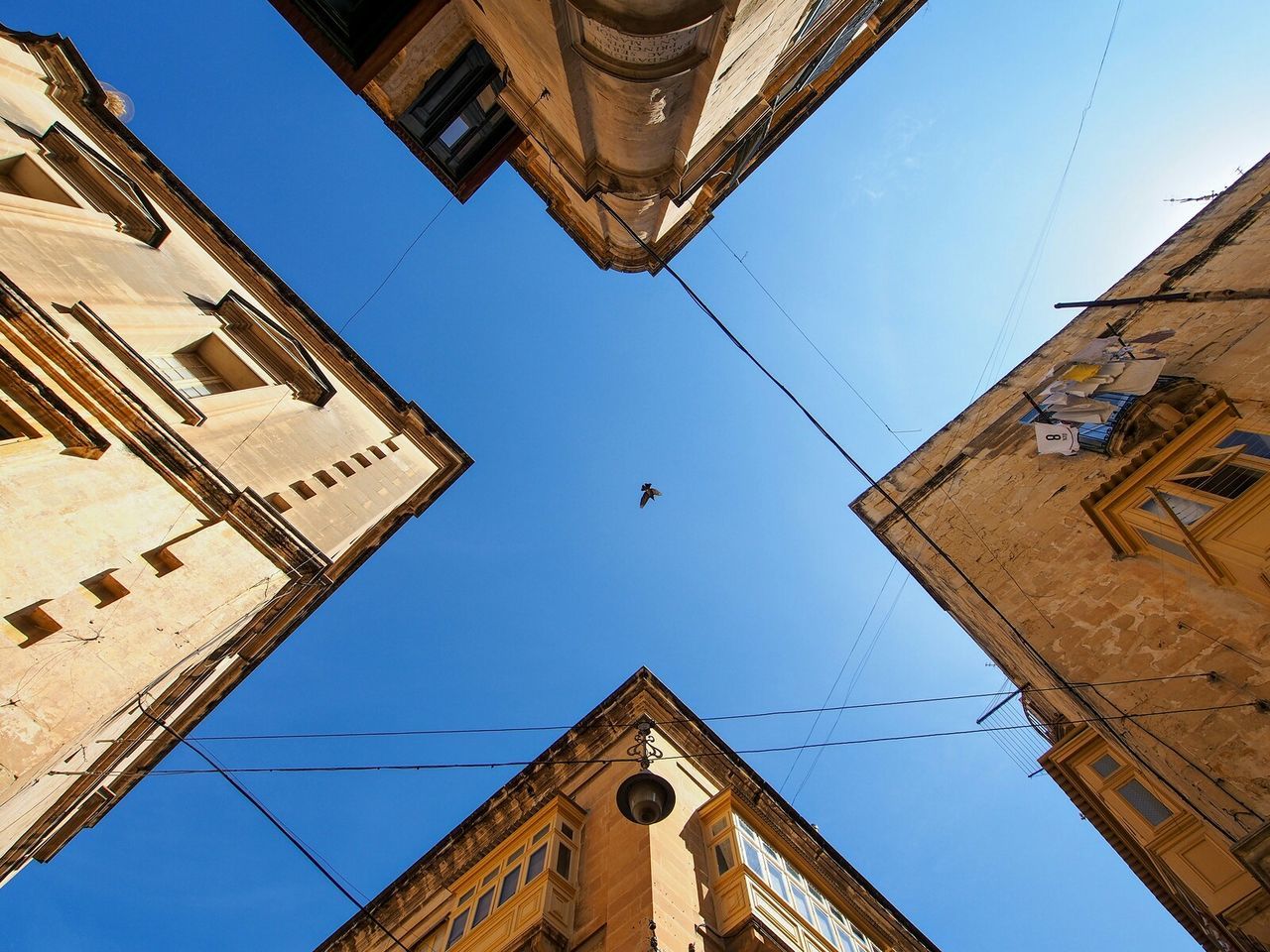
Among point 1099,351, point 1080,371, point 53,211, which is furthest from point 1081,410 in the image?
point 53,211

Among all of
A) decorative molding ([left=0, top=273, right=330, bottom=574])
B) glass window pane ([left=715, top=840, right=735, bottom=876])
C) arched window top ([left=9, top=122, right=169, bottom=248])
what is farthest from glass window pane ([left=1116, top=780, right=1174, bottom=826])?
arched window top ([left=9, top=122, right=169, bottom=248])

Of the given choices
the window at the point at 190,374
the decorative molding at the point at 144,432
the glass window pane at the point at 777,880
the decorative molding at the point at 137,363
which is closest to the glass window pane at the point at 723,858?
the glass window pane at the point at 777,880

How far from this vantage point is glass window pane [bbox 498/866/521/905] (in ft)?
41.9

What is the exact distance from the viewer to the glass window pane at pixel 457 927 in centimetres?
1295

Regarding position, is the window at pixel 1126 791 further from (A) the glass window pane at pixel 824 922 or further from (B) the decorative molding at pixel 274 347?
(B) the decorative molding at pixel 274 347

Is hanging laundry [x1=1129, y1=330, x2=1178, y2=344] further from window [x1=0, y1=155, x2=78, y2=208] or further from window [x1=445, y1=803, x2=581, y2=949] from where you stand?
window [x1=0, y1=155, x2=78, y2=208]

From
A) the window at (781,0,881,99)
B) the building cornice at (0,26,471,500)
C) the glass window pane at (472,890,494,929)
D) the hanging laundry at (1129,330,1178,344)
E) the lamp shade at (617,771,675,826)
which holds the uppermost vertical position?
the building cornice at (0,26,471,500)

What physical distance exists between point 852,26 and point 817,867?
66.1 ft

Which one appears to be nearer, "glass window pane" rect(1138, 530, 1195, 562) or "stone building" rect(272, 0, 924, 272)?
"stone building" rect(272, 0, 924, 272)

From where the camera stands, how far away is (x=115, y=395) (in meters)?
11.7

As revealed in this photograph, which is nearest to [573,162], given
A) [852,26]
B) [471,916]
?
[852,26]

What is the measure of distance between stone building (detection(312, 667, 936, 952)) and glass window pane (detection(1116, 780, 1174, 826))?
5.62m

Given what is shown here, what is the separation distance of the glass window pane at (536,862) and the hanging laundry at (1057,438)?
12922mm

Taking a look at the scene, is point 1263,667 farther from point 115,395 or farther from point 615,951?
point 115,395
